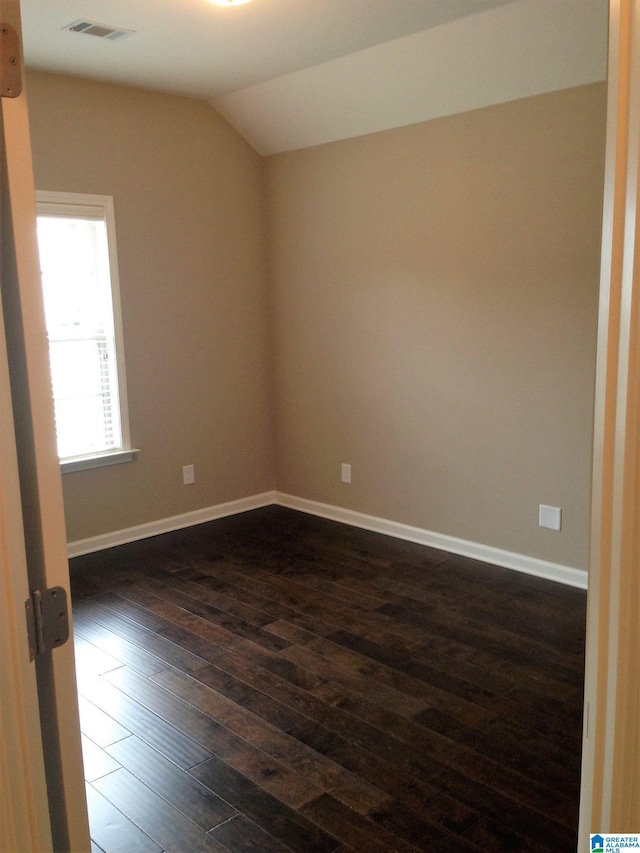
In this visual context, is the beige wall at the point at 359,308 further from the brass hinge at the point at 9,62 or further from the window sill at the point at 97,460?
the brass hinge at the point at 9,62

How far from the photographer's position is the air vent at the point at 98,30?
3.30m

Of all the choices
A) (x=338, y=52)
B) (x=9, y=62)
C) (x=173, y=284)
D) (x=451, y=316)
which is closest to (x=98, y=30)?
(x=338, y=52)

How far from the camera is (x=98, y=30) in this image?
338cm

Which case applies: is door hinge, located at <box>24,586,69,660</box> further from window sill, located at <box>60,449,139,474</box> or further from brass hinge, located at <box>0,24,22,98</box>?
window sill, located at <box>60,449,139,474</box>

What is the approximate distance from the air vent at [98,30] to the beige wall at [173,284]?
69 centimetres

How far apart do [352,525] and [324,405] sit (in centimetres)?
82

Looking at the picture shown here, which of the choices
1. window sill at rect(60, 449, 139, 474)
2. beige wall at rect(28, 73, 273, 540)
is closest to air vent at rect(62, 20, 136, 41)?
beige wall at rect(28, 73, 273, 540)

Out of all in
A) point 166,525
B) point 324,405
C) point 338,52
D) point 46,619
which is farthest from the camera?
point 324,405

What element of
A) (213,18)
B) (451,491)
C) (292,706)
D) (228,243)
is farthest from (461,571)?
(213,18)

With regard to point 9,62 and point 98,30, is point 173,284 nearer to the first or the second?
point 98,30

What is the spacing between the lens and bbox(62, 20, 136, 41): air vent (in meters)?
3.30

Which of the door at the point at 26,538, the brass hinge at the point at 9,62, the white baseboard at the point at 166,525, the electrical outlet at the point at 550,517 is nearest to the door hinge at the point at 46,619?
the door at the point at 26,538

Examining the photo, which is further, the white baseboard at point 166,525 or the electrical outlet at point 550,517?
the white baseboard at point 166,525

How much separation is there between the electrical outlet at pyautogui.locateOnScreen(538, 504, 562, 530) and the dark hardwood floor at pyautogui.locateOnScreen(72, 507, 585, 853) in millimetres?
299
